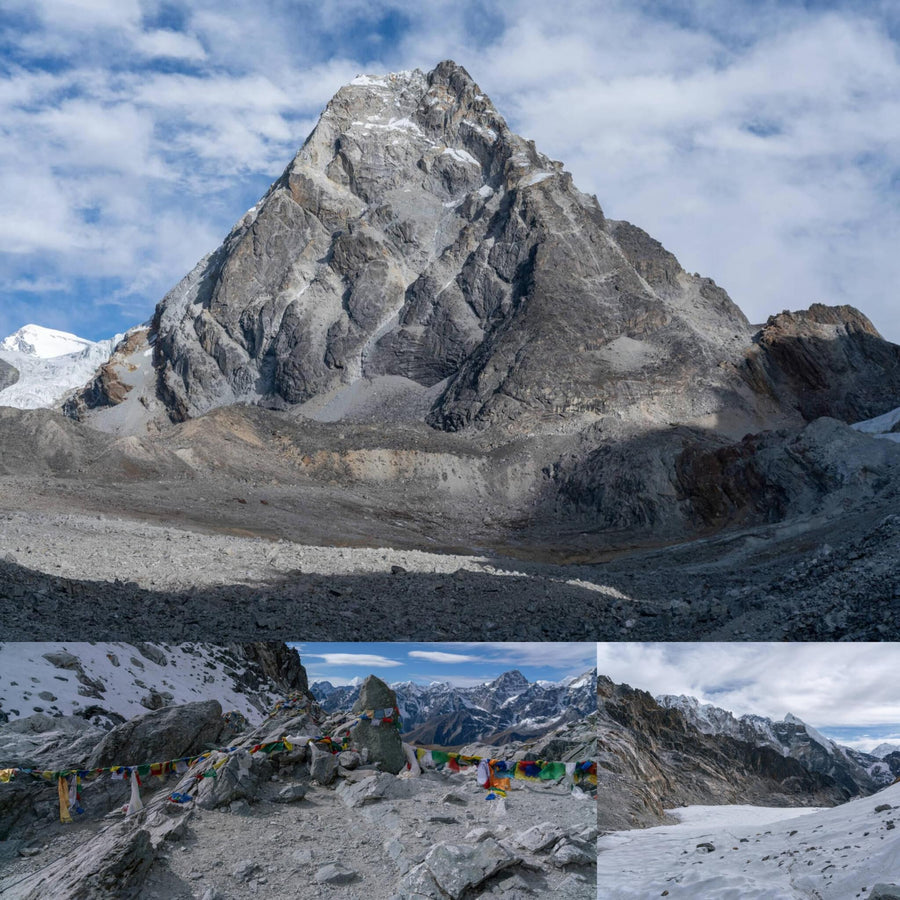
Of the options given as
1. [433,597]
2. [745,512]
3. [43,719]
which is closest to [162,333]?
[745,512]

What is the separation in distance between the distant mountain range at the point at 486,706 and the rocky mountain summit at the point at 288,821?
0.13 meters

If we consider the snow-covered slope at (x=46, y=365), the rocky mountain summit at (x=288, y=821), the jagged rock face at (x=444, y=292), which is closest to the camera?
the rocky mountain summit at (x=288, y=821)

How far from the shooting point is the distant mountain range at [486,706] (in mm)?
4547

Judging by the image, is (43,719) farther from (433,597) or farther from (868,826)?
(433,597)

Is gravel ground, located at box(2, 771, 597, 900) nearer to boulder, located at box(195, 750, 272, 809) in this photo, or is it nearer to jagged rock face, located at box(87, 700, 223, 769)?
boulder, located at box(195, 750, 272, 809)

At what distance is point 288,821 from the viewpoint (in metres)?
4.53

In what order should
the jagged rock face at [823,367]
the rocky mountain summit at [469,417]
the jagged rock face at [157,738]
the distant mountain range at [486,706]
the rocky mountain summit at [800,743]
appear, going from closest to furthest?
the rocky mountain summit at [800,743]
the distant mountain range at [486,706]
the jagged rock face at [157,738]
the rocky mountain summit at [469,417]
the jagged rock face at [823,367]

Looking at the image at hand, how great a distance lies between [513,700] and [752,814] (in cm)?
138

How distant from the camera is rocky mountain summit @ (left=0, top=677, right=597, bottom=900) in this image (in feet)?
13.4

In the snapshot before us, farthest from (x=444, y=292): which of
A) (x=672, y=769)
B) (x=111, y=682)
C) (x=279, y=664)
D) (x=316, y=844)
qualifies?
(x=316, y=844)

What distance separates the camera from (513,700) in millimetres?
4703

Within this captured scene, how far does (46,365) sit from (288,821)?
484ft

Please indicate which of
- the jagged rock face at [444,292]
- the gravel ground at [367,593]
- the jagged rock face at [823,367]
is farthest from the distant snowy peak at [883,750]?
the jagged rock face at [823,367]

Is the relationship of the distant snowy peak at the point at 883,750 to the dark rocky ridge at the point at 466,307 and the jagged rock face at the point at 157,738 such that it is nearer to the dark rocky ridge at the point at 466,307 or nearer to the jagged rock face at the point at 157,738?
the jagged rock face at the point at 157,738
